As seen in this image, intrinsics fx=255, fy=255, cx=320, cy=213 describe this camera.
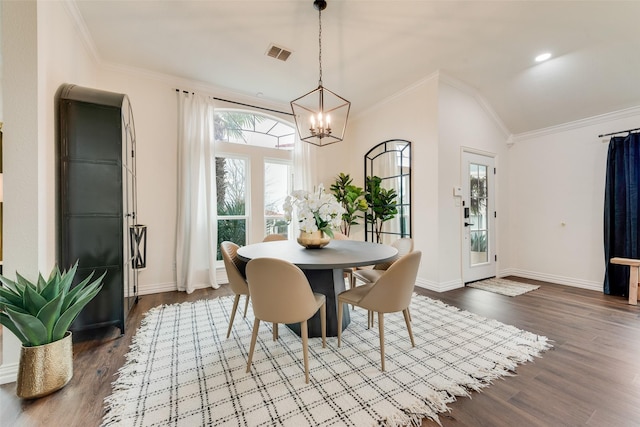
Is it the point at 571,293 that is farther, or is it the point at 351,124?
the point at 351,124

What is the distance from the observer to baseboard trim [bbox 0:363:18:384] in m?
1.64

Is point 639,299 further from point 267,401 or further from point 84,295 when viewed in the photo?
point 84,295

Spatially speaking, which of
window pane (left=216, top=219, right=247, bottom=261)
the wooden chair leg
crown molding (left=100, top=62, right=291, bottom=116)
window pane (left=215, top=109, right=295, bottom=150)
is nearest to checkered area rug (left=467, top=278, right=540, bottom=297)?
the wooden chair leg

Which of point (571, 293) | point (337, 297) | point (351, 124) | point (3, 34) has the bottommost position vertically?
point (571, 293)

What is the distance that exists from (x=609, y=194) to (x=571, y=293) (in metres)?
1.45

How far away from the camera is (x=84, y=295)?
1695mm

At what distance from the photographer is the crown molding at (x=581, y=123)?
343cm

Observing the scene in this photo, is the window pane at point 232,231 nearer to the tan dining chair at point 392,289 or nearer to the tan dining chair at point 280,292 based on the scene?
the tan dining chair at point 280,292

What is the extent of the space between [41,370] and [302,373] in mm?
1548

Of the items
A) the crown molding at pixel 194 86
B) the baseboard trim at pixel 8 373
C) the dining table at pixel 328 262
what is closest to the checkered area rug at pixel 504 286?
the dining table at pixel 328 262

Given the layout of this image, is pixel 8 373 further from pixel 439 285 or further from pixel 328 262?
pixel 439 285

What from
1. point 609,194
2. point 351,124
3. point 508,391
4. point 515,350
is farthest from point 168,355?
point 609,194

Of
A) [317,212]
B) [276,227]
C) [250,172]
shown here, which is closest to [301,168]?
[250,172]

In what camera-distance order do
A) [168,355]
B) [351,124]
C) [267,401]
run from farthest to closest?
[351,124]
[168,355]
[267,401]
